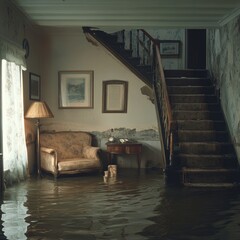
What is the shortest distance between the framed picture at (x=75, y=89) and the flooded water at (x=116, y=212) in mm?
2334

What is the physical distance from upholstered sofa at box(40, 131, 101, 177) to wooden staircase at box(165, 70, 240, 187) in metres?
1.78

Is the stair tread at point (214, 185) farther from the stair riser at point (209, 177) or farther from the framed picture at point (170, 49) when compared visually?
the framed picture at point (170, 49)

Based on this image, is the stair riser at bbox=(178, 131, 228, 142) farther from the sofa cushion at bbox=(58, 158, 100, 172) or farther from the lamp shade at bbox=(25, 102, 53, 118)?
the lamp shade at bbox=(25, 102, 53, 118)

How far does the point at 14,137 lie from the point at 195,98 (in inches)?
145

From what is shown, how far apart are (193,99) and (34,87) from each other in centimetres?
329

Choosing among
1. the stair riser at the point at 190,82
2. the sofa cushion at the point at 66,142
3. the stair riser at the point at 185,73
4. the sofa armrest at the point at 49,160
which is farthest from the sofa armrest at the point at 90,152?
the stair riser at the point at 185,73

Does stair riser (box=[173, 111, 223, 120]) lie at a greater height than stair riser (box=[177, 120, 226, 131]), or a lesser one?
greater

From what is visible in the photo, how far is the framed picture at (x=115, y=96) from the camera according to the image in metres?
8.09

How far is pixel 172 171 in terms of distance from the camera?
6.05 metres

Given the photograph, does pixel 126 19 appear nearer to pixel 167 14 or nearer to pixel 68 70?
pixel 167 14

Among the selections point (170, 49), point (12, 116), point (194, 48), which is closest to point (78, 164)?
point (12, 116)

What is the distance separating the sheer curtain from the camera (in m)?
5.49

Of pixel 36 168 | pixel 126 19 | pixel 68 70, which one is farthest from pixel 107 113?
pixel 126 19

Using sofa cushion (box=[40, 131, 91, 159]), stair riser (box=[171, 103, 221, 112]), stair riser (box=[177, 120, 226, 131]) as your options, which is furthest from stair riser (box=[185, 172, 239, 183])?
sofa cushion (box=[40, 131, 91, 159])
